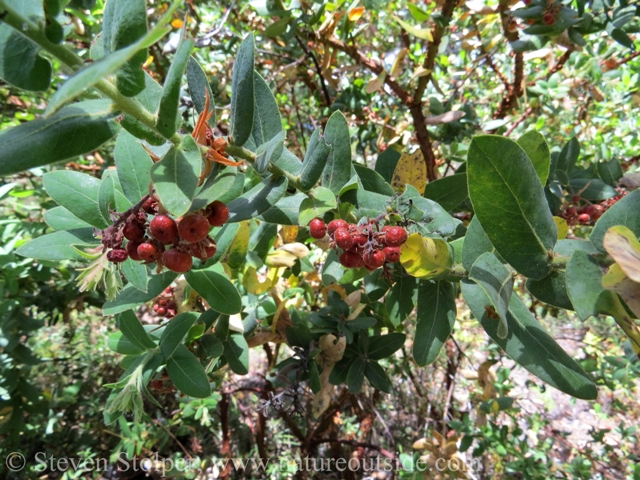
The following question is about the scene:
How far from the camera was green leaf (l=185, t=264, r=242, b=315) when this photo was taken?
1.05m

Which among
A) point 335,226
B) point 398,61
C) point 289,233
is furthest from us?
point 398,61

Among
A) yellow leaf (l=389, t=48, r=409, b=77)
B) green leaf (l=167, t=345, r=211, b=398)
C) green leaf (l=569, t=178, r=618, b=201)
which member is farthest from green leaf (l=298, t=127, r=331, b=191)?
yellow leaf (l=389, t=48, r=409, b=77)

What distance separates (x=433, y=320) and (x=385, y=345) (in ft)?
1.59

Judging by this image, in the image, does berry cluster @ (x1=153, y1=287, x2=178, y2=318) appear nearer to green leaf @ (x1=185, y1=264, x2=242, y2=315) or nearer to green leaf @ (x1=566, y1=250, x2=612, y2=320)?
green leaf @ (x1=185, y1=264, x2=242, y2=315)

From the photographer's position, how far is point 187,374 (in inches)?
42.0

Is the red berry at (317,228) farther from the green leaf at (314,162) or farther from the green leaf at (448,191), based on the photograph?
the green leaf at (448,191)

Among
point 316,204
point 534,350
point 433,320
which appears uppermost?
point 316,204

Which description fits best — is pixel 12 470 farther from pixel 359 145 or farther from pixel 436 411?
pixel 359 145

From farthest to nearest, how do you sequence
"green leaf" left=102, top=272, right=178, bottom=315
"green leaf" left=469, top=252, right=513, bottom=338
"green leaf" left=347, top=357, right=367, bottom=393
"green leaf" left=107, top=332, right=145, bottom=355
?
1. "green leaf" left=347, top=357, right=367, bottom=393
2. "green leaf" left=107, top=332, right=145, bottom=355
3. "green leaf" left=102, top=272, right=178, bottom=315
4. "green leaf" left=469, top=252, right=513, bottom=338

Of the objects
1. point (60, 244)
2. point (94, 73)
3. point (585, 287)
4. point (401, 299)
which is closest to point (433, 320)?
point (401, 299)

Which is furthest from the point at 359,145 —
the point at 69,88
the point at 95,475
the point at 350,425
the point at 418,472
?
the point at 95,475

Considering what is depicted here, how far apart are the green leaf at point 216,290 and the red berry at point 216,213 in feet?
1.16

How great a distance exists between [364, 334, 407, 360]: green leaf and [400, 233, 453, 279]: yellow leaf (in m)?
0.59

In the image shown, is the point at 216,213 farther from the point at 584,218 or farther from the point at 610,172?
the point at 610,172
